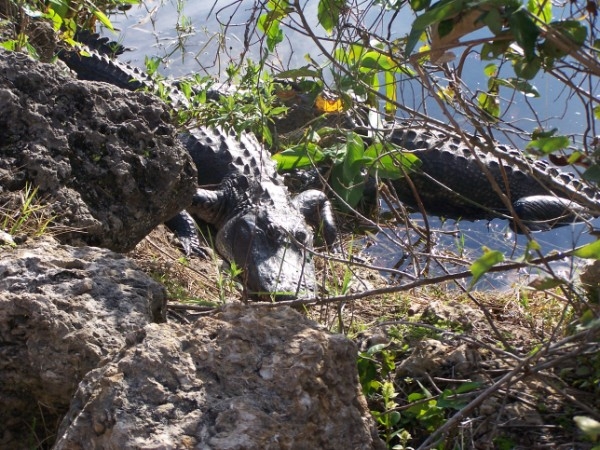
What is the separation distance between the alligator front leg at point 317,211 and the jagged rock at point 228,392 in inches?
108

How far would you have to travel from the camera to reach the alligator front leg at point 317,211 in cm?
449

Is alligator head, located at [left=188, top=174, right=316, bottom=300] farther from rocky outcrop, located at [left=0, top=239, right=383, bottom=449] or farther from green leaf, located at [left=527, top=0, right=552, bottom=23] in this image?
green leaf, located at [left=527, top=0, right=552, bottom=23]

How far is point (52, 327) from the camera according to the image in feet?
5.93

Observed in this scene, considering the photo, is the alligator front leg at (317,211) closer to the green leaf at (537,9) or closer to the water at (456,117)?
the water at (456,117)

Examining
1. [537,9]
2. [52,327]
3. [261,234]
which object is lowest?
[52,327]

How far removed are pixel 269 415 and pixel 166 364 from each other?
8.8 inches

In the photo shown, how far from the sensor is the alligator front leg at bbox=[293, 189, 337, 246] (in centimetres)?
449

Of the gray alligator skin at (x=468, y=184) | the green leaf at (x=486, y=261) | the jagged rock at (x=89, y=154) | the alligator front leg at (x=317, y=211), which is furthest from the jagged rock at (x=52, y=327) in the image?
the gray alligator skin at (x=468, y=184)

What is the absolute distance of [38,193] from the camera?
102 inches

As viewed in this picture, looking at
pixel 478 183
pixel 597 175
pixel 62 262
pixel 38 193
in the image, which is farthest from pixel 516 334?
pixel 478 183

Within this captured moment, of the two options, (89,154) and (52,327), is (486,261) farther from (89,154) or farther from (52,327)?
(89,154)

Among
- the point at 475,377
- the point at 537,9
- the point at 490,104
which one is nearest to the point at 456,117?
the point at 490,104

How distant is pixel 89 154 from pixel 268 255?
48.8 inches

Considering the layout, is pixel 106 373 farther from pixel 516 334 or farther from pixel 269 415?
pixel 516 334
